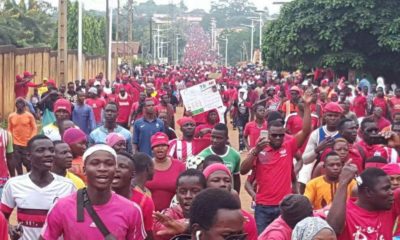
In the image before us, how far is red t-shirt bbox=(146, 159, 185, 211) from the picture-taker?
918 cm

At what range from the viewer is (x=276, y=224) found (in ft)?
21.0

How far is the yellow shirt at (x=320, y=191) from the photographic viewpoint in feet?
28.1

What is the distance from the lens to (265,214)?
10.4m

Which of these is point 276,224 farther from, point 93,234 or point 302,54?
point 302,54

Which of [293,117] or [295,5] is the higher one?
[295,5]

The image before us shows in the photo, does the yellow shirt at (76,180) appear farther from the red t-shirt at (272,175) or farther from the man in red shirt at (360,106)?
the man in red shirt at (360,106)

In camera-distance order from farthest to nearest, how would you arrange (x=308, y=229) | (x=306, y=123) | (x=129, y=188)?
(x=306, y=123) < (x=129, y=188) < (x=308, y=229)

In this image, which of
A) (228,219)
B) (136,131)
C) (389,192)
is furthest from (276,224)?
(136,131)

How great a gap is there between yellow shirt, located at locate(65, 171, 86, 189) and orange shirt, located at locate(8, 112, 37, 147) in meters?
6.79

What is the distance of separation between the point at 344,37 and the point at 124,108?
546 inches

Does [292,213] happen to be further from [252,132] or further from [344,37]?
[344,37]

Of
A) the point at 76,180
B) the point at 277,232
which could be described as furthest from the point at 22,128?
the point at 277,232

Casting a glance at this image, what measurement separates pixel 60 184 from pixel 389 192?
240 cm

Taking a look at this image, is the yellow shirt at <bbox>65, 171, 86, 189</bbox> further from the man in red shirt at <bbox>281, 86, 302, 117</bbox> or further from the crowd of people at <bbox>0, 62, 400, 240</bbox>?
the man in red shirt at <bbox>281, 86, 302, 117</bbox>
